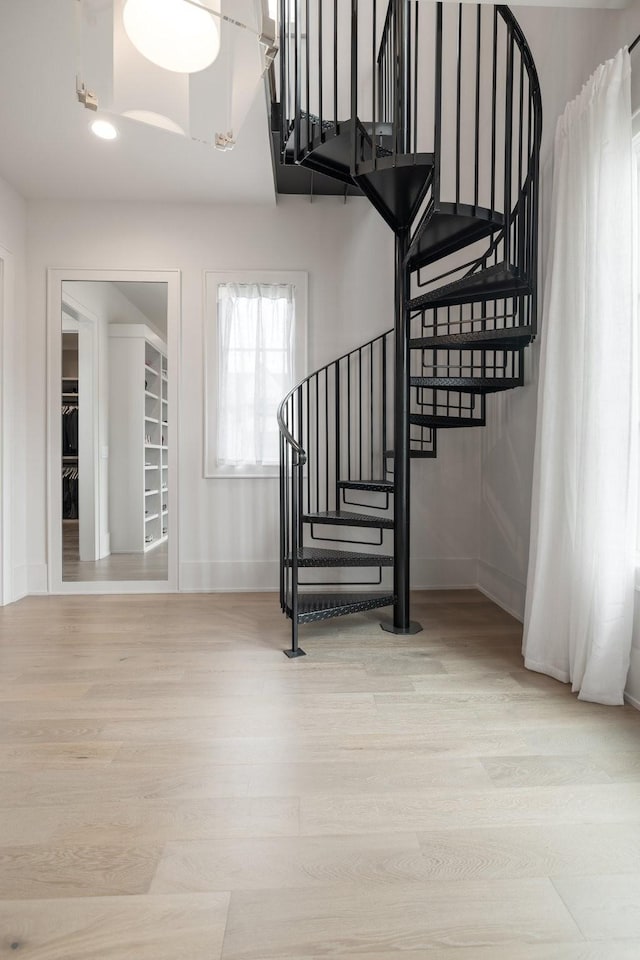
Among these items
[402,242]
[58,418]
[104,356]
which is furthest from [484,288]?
[104,356]

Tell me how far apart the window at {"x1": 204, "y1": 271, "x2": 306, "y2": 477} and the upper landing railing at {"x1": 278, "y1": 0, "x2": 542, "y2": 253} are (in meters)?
1.23

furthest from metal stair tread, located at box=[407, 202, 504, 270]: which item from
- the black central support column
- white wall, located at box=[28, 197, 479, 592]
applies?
white wall, located at box=[28, 197, 479, 592]

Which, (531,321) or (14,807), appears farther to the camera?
(531,321)

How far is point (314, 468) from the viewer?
418 cm

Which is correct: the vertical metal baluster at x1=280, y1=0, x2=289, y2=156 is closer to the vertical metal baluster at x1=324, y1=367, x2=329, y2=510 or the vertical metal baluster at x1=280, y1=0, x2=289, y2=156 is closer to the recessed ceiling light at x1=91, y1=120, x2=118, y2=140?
the recessed ceiling light at x1=91, y1=120, x2=118, y2=140

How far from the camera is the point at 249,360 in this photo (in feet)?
13.6

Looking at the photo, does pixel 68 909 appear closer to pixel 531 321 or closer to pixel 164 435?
pixel 531 321

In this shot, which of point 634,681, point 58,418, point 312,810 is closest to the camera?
point 312,810

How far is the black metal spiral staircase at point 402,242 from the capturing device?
269 centimetres

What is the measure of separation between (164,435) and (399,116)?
15.3ft

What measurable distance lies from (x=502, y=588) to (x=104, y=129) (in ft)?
12.7

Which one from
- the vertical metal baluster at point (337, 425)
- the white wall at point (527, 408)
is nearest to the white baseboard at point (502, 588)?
the white wall at point (527, 408)

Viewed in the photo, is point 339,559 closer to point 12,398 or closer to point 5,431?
point 5,431

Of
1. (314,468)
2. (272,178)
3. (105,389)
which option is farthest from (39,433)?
(272,178)
